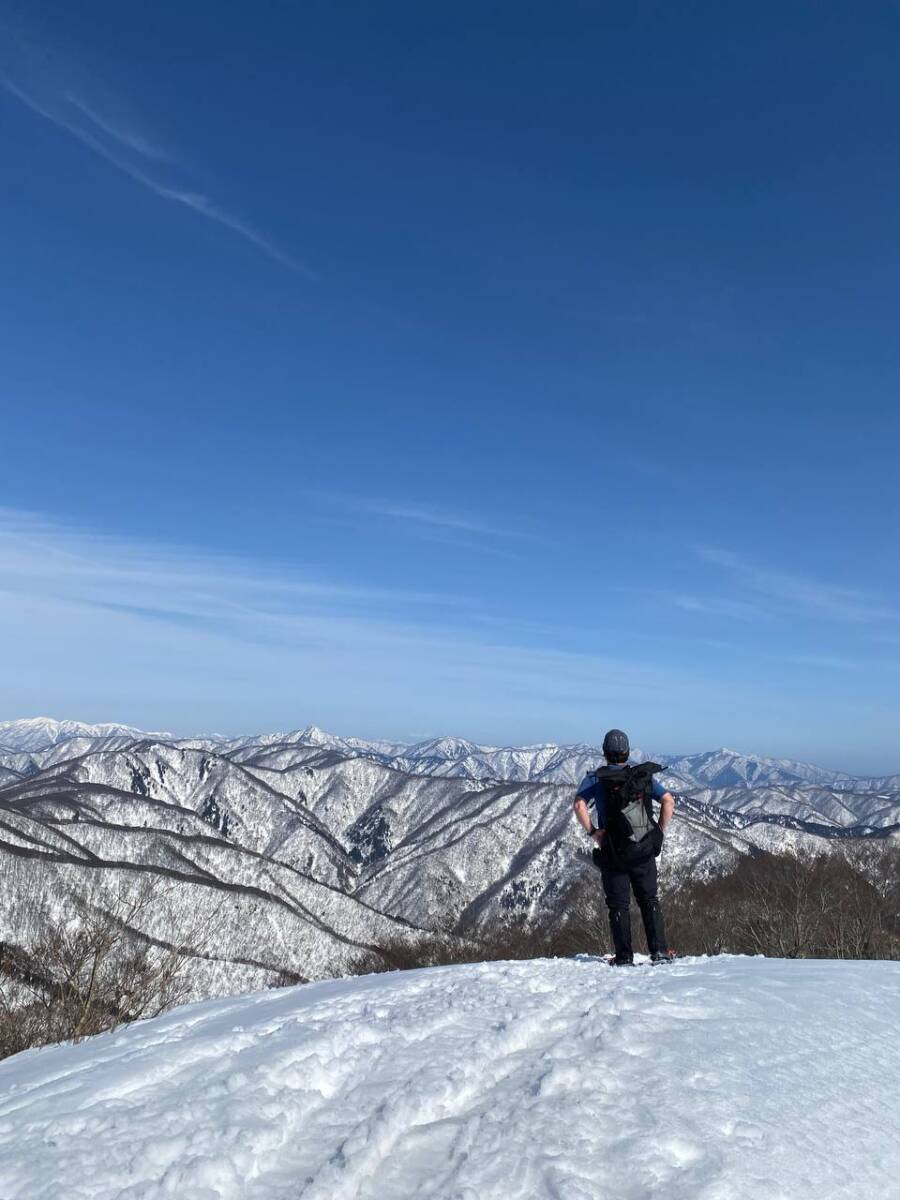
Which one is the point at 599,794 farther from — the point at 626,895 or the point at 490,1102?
the point at 490,1102

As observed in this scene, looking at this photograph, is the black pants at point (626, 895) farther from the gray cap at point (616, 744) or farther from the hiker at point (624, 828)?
the gray cap at point (616, 744)

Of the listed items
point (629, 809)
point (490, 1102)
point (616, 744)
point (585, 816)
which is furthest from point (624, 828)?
point (490, 1102)

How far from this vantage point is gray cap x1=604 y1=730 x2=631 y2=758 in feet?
28.0

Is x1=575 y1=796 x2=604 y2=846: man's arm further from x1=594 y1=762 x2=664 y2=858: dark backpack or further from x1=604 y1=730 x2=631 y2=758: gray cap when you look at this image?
x1=604 y1=730 x2=631 y2=758: gray cap

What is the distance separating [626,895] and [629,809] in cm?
125

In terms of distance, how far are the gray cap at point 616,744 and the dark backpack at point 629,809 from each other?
21 centimetres

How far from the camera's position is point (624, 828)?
861cm

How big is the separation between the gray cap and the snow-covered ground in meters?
2.61

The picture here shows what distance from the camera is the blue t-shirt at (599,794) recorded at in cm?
879

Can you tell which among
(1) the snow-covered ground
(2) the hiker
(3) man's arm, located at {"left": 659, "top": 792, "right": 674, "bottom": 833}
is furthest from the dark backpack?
(1) the snow-covered ground

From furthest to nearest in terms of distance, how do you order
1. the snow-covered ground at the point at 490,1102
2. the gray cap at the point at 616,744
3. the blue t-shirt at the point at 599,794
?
the blue t-shirt at the point at 599,794, the gray cap at the point at 616,744, the snow-covered ground at the point at 490,1102

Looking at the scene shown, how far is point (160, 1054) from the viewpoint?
223 inches

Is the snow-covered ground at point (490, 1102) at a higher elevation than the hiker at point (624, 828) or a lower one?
lower

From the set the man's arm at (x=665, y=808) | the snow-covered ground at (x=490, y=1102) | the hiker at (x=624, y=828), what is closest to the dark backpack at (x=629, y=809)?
the hiker at (x=624, y=828)
